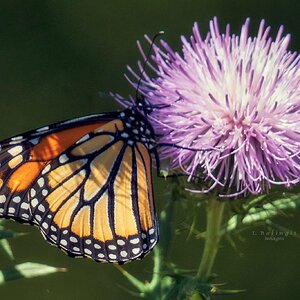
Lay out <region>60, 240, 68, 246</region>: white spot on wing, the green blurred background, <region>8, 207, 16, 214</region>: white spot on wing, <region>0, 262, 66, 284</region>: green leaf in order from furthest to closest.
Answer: the green blurred background
<region>60, 240, 68, 246</region>: white spot on wing
<region>8, 207, 16, 214</region>: white spot on wing
<region>0, 262, 66, 284</region>: green leaf

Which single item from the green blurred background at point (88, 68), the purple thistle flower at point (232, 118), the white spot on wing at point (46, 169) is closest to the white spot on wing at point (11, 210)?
the white spot on wing at point (46, 169)

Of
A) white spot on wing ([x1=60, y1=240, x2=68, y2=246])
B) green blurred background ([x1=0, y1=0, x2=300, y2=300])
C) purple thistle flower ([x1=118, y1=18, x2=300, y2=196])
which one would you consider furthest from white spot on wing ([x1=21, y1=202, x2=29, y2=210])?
green blurred background ([x1=0, y1=0, x2=300, y2=300])

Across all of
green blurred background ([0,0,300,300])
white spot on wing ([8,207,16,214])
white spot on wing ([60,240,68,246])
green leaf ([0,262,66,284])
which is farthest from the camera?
green blurred background ([0,0,300,300])

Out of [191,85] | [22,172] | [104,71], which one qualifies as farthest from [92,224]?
[104,71]

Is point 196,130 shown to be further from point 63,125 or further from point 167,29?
point 167,29

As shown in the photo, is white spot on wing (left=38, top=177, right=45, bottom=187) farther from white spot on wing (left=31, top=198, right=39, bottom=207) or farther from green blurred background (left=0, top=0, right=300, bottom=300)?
green blurred background (left=0, top=0, right=300, bottom=300)

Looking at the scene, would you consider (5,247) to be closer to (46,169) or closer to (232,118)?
(46,169)
